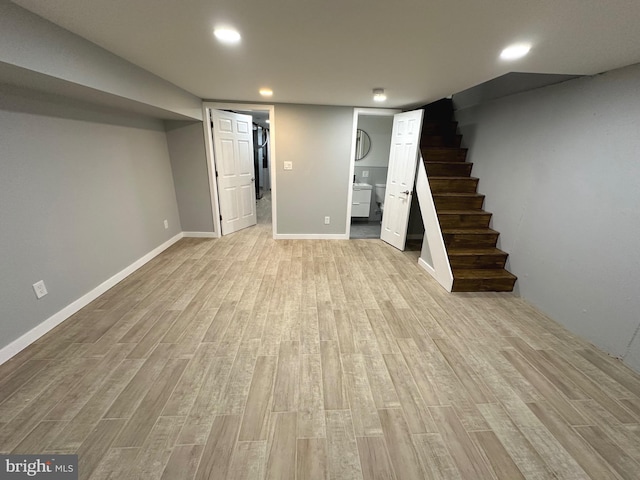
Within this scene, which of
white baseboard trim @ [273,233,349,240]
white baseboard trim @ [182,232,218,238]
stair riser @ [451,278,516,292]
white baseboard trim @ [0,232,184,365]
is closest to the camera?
white baseboard trim @ [0,232,184,365]

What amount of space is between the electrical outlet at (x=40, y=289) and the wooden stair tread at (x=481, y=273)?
12.3 ft

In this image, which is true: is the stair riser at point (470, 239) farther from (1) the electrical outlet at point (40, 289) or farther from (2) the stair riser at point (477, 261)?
(1) the electrical outlet at point (40, 289)

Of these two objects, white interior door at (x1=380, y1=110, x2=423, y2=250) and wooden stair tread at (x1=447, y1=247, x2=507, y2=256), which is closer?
wooden stair tread at (x1=447, y1=247, x2=507, y2=256)

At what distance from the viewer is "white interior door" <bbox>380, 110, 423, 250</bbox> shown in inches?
141

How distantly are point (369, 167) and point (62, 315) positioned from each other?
5.13m

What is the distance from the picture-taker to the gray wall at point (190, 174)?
3.83 m

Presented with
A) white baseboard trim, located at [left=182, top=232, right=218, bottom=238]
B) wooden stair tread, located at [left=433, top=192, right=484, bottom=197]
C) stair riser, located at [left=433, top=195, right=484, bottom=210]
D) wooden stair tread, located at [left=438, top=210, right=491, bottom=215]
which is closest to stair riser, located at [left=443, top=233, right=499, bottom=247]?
wooden stair tread, located at [left=438, top=210, right=491, bottom=215]

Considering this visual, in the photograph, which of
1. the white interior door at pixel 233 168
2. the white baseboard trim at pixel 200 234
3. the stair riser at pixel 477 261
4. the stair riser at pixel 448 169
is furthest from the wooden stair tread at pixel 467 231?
the white baseboard trim at pixel 200 234

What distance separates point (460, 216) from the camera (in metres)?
3.22

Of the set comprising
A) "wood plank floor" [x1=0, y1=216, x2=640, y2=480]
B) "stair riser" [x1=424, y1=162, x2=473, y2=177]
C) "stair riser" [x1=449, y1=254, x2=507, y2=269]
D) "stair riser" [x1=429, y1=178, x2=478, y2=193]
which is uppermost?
"stair riser" [x1=424, y1=162, x2=473, y2=177]

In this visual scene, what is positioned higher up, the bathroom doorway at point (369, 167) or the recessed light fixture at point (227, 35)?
the recessed light fixture at point (227, 35)

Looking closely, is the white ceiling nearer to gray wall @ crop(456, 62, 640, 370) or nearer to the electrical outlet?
gray wall @ crop(456, 62, 640, 370)

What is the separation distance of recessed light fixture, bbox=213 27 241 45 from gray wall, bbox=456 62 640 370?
2.83 metres

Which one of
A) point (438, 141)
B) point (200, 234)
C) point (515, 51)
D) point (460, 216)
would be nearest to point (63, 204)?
point (200, 234)
